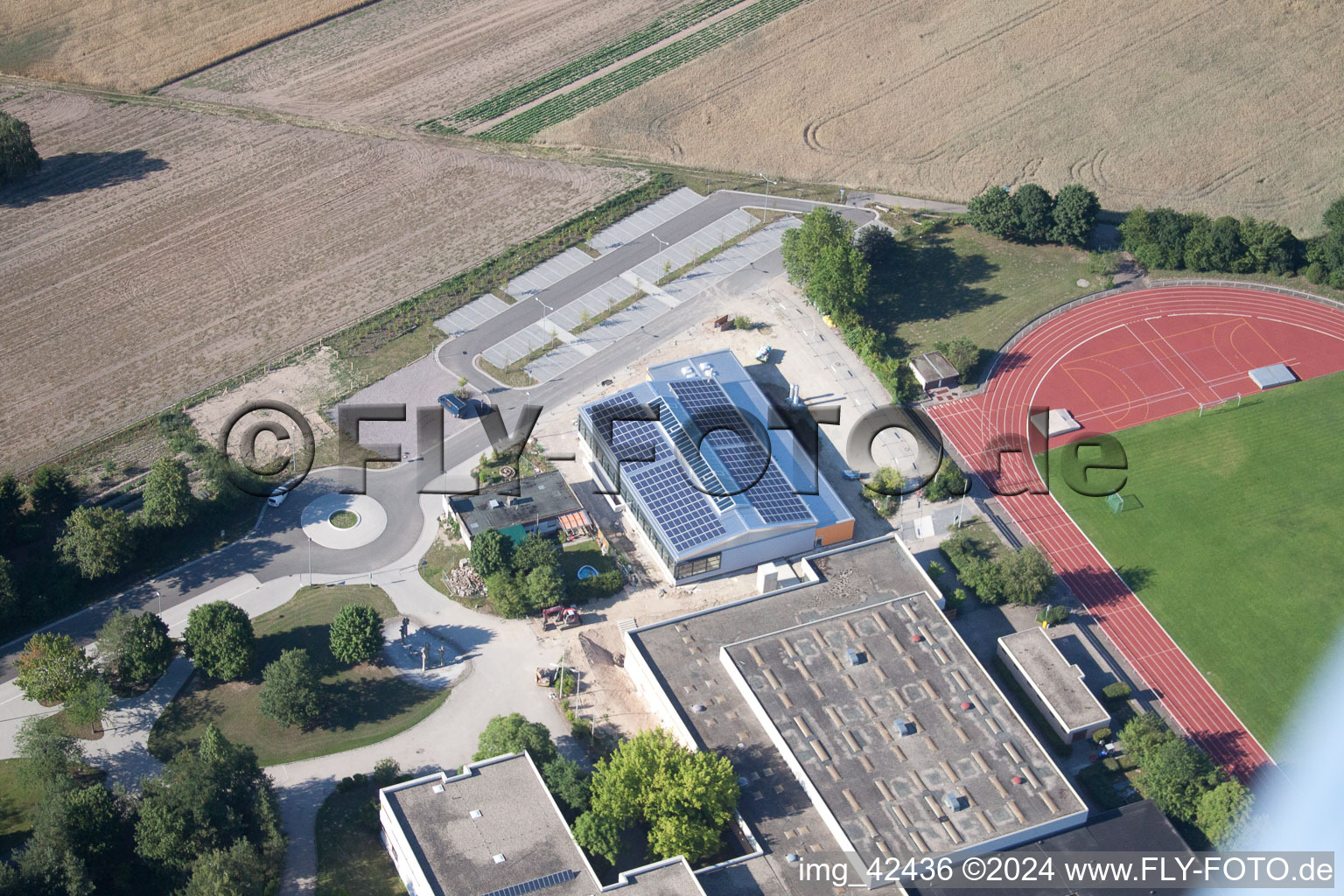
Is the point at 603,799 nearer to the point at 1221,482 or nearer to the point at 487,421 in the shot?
the point at 487,421

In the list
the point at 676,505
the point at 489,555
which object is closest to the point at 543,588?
the point at 489,555

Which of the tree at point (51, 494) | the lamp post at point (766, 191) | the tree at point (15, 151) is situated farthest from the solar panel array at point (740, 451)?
the tree at point (15, 151)

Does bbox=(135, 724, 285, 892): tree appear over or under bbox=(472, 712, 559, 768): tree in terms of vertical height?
over

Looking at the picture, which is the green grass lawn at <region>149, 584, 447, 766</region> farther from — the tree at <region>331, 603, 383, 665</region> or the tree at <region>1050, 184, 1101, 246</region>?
the tree at <region>1050, 184, 1101, 246</region>

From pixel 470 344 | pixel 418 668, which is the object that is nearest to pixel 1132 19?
pixel 470 344

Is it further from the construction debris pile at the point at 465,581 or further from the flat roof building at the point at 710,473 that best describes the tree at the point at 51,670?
the flat roof building at the point at 710,473

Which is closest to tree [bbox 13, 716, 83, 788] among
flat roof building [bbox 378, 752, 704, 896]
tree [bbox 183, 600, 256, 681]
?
tree [bbox 183, 600, 256, 681]
